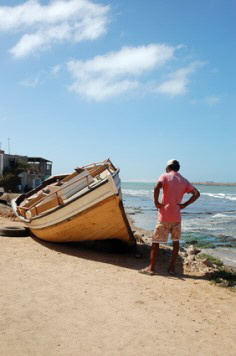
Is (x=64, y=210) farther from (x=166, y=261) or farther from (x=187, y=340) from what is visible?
(x=187, y=340)

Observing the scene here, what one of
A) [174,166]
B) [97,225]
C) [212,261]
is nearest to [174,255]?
[174,166]

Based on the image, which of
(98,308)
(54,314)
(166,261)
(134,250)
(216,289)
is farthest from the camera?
(134,250)

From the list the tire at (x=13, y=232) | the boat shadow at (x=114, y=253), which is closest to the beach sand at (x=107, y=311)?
the boat shadow at (x=114, y=253)

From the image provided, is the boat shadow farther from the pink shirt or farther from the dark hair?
the dark hair

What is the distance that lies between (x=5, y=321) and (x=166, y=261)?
198 inches

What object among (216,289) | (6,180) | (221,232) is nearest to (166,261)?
(216,289)

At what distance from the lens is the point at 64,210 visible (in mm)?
8750

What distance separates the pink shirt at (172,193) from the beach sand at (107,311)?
1165 millimetres

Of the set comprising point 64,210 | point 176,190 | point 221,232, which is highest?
point 176,190

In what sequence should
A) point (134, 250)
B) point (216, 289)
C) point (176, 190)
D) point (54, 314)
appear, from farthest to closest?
1. point (134, 250)
2. point (176, 190)
3. point (216, 289)
4. point (54, 314)

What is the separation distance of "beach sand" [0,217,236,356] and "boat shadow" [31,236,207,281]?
46 centimetres

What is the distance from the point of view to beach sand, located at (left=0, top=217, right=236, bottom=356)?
3.87m

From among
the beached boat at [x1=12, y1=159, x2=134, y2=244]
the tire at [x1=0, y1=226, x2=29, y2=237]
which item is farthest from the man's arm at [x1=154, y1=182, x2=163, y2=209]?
the tire at [x1=0, y1=226, x2=29, y2=237]

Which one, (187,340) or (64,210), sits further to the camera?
(64,210)
